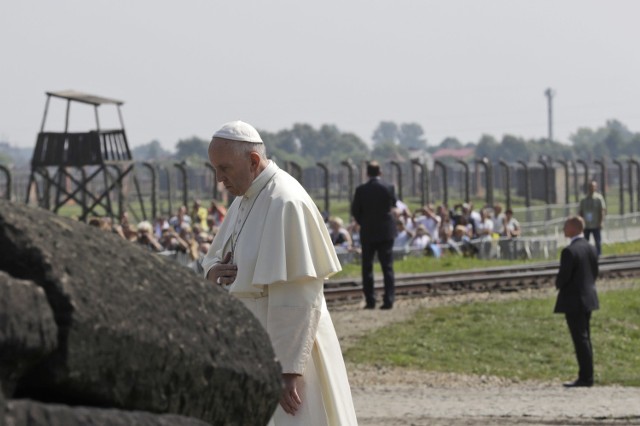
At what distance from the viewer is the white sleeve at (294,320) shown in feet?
19.6

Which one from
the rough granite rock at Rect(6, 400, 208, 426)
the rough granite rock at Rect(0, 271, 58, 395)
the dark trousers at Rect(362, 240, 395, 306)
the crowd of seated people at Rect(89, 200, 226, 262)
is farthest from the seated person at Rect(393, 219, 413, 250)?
the rough granite rock at Rect(0, 271, 58, 395)

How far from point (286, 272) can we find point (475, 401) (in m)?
7.71

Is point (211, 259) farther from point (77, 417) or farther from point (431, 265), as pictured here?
point (431, 265)

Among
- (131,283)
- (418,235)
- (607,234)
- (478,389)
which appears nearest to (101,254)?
(131,283)

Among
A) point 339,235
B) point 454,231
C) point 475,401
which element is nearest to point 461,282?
point 339,235

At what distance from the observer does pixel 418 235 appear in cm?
2802

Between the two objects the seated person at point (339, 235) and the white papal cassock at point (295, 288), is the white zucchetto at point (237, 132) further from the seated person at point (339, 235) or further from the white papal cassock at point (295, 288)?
the seated person at point (339, 235)

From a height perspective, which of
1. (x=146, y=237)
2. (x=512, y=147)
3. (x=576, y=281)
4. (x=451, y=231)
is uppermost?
(x=512, y=147)

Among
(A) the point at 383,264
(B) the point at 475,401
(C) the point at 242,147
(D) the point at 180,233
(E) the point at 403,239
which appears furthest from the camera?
A: (E) the point at 403,239

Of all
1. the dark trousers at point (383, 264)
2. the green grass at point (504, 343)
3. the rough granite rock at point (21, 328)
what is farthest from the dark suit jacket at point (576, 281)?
the rough granite rock at point (21, 328)

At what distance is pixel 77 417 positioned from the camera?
3324 mm

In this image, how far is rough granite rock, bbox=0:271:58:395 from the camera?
3.19 meters

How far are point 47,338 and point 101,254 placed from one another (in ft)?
1.19

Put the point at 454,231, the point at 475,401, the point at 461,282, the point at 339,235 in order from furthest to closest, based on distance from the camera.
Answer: the point at 454,231, the point at 339,235, the point at 461,282, the point at 475,401
